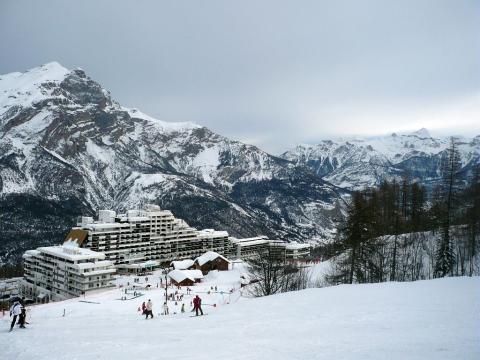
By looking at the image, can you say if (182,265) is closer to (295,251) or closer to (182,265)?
(182,265)

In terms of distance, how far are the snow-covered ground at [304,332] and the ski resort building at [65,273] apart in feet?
197

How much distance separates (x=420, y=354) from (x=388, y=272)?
33803 millimetres

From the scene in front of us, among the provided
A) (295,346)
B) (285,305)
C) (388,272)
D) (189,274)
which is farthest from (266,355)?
(189,274)

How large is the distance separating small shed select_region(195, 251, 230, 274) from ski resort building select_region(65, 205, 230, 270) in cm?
1737

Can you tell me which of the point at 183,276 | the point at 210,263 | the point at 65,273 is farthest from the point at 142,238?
the point at 183,276

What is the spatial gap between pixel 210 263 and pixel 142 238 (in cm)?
3356

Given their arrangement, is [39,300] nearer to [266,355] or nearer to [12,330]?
[12,330]

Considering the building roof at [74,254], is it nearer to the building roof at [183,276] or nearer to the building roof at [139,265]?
the building roof at [183,276]

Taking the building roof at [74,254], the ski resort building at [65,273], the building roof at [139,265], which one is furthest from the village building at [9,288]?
the building roof at [139,265]

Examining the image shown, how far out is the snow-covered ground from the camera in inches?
520

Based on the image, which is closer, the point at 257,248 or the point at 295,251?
the point at 295,251

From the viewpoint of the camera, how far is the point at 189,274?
269 ft

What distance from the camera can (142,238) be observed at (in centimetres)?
12594

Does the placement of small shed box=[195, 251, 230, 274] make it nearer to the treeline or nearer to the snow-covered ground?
the treeline
